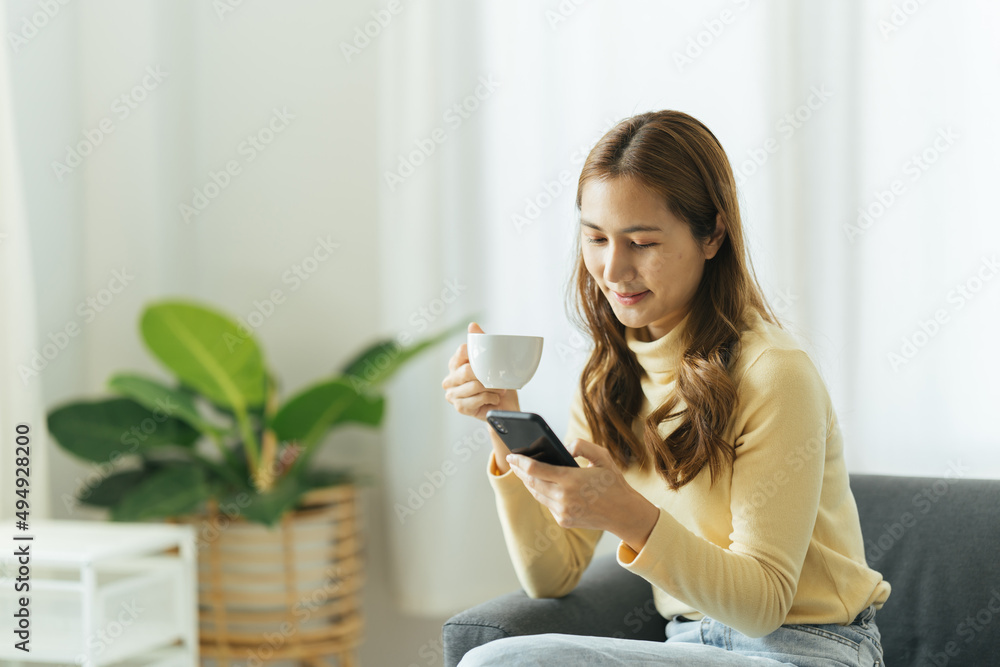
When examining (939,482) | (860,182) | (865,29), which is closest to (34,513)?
(939,482)

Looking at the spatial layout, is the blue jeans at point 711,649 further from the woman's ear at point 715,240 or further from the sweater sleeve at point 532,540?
the woman's ear at point 715,240

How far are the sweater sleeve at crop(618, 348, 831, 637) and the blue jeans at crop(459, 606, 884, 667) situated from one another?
6 centimetres

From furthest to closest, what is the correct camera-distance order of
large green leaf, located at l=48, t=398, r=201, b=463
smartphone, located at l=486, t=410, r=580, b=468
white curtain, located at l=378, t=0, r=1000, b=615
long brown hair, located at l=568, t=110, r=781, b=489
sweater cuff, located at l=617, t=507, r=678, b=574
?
large green leaf, located at l=48, t=398, r=201, b=463
white curtain, located at l=378, t=0, r=1000, b=615
long brown hair, located at l=568, t=110, r=781, b=489
sweater cuff, located at l=617, t=507, r=678, b=574
smartphone, located at l=486, t=410, r=580, b=468

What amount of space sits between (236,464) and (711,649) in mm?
1477

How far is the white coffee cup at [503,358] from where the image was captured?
1179 millimetres

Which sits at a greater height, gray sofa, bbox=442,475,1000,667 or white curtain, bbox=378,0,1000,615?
white curtain, bbox=378,0,1000,615

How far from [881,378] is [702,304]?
912 mm

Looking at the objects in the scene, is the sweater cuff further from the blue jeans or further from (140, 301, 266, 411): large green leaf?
(140, 301, 266, 411): large green leaf

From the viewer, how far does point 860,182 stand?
2.06 meters

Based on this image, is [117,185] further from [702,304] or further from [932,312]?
[932,312]

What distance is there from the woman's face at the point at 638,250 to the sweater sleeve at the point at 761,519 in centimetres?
17

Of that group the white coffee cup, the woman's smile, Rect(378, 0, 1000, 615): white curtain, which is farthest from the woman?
Rect(378, 0, 1000, 615): white curtain

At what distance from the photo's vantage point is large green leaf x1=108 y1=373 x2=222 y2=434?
208 centimetres

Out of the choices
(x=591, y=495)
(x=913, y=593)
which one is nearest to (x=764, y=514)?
(x=591, y=495)
